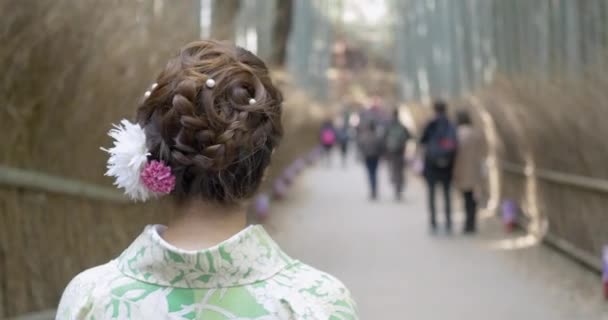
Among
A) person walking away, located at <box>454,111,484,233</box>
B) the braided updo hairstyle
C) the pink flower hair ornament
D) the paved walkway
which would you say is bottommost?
the paved walkway

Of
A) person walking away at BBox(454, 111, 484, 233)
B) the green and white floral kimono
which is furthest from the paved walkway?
the green and white floral kimono

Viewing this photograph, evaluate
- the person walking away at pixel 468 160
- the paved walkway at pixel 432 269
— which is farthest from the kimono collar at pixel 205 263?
the person walking away at pixel 468 160

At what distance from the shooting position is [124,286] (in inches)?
68.2

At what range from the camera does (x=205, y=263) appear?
169cm

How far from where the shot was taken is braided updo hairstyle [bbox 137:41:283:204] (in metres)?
1.72

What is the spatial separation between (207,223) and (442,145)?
9.50 m

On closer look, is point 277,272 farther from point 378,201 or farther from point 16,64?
Answer: point 378,201

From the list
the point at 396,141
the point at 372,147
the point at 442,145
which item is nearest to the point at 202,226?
the point at 442,145

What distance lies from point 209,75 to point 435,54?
96.9 feet

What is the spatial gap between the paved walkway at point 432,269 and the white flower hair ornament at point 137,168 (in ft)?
16.0

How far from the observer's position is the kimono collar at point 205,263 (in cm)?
169

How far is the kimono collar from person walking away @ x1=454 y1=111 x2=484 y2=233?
9.50 m

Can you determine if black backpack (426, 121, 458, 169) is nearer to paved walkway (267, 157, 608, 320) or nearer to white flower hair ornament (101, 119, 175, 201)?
paved walkway (267, 157, 608, 320)

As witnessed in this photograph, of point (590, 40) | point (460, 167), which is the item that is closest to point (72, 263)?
point (590, 40)
